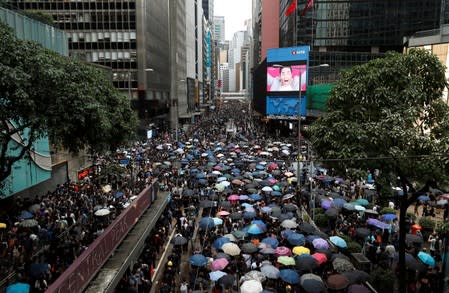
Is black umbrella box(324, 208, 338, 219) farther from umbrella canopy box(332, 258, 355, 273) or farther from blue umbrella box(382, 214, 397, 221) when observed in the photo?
umbrella canopy box(332, 258, 355, 273)

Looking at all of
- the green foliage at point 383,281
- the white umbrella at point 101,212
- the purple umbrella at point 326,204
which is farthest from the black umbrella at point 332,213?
the white umbrella at point 101,212

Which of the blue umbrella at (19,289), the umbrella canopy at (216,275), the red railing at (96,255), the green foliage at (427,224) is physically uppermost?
the red railing at (96,255)

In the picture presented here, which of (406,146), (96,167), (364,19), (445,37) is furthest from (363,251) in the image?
(364,19)

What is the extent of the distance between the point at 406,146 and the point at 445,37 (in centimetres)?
1741

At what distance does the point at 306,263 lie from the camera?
14.0 meters

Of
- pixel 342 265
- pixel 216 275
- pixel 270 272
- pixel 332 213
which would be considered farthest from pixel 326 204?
pixel 216 275

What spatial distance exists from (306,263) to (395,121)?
224 inches

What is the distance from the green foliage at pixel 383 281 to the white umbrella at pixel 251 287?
4.61 meters

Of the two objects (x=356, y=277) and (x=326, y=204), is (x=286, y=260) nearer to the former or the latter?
(x=356, y=277)

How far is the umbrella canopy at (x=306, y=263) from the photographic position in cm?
1389

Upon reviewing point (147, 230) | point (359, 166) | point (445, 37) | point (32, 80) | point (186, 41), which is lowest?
point (147, 230)

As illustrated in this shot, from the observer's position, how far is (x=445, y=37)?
25.8 meters

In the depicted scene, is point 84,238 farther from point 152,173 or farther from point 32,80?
point 152,173

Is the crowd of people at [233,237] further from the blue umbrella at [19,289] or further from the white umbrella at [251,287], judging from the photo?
the blue umbrella at [19,289]
